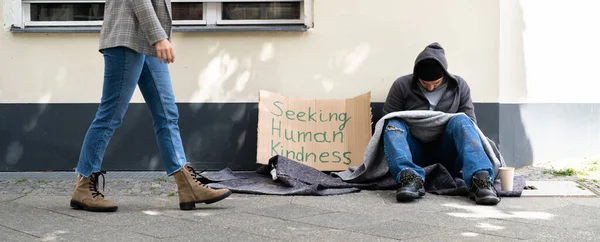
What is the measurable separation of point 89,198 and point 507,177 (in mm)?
2764

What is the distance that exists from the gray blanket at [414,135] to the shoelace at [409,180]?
0.55 meters

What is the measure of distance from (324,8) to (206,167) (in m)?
1.65

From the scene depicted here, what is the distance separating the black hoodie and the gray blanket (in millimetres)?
211

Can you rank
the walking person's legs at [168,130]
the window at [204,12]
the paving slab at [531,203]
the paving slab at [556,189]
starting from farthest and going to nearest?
the window at [204,12], the paving slab at [556,189], the paving slab at [531,203], the walking person's legs at [168,130]

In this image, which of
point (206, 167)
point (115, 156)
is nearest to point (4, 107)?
point (115, 156)

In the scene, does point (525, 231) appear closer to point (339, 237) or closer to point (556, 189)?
point (339, 237)

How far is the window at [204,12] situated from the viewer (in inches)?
263

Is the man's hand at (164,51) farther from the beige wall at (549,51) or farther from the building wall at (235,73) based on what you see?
the beige wall at (549,51)

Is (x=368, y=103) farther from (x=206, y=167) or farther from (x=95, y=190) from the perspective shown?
(x=95, y=190)

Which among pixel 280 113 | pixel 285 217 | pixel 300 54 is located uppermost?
pixel 300 54

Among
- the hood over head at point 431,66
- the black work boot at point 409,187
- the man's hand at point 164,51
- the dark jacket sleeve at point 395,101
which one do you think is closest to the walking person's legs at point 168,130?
the man's hand at point 164,51

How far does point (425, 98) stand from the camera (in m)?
5.93

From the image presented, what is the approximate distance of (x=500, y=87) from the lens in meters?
6.66

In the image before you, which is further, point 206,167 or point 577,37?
point 577,37
